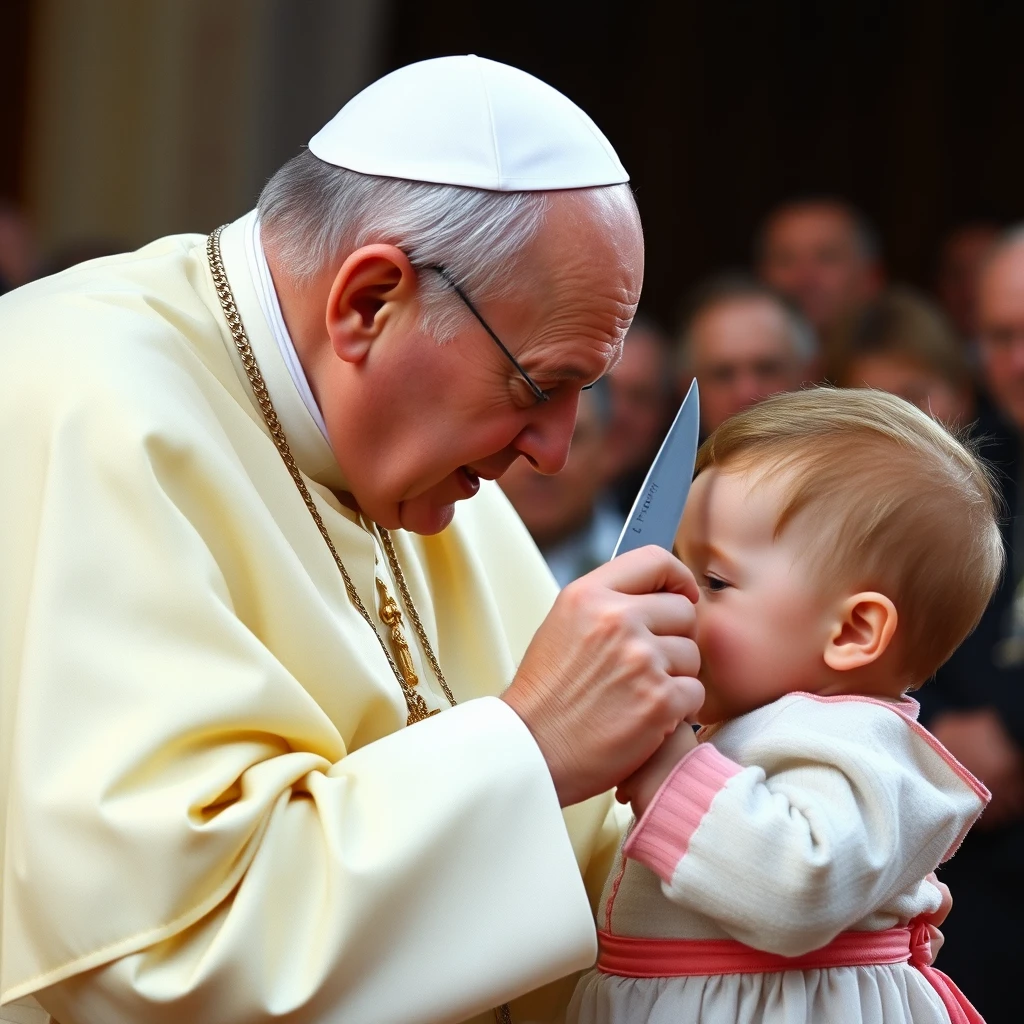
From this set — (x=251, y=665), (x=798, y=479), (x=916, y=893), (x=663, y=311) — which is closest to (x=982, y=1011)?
(x=916, y=893)

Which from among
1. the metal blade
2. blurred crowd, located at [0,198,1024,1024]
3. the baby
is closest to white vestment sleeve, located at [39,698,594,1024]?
the baby

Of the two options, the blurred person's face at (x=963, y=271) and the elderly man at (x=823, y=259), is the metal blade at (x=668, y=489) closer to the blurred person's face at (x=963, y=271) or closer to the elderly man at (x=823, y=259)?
the elderly man at (x=823, y=259)

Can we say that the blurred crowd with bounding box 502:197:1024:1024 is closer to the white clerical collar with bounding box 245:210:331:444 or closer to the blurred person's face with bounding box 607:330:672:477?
the blurred person's face with bounding box 607:330:672:477

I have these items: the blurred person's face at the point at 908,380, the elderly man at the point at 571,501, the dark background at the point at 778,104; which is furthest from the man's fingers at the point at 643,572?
the dark background at the point at 778,104

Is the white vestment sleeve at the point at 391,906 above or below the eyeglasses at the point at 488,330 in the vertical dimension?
below

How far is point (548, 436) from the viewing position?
233 centimetres

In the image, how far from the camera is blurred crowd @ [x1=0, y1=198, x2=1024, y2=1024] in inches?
174

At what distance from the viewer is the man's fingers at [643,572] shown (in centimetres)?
212

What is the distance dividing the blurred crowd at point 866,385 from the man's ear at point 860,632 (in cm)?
130

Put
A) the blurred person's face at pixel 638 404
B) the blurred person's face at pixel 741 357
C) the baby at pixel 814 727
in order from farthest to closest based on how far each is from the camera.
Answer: the blurred person's face at pixel 638 404
the blurred person's face at pixel 741 357
the baby at pixel 814 727

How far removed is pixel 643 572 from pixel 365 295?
51 cm

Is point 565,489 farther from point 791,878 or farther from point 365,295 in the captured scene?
point 791,878

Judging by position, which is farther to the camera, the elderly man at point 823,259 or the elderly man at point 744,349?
the elderly man at point 823,259

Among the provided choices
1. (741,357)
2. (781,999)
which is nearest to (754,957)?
(781,999)
